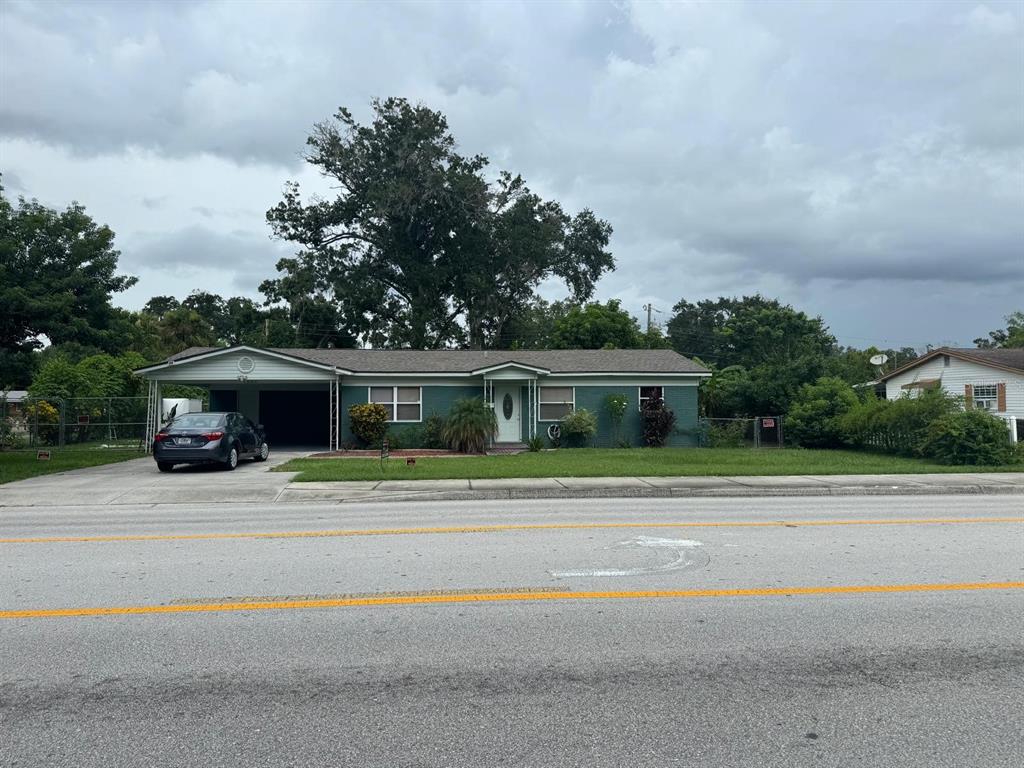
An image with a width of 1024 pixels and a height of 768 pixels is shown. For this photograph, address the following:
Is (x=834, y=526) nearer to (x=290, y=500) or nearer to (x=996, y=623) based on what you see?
(x=996, y=623)

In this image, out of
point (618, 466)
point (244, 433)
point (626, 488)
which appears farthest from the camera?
point (244, 433)

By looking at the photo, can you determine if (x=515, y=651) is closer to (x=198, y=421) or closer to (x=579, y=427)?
(x=198, y=421)

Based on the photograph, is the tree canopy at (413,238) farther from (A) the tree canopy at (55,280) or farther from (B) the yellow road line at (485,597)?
(B) the yellow road line at (485,597)

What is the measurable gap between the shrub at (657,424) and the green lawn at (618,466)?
4199mm

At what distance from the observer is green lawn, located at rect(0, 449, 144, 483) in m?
18.2

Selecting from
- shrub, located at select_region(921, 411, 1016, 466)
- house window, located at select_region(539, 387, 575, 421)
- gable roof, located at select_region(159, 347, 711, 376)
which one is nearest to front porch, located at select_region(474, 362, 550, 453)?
house window, located at select_region(539, 387, 575, 421)

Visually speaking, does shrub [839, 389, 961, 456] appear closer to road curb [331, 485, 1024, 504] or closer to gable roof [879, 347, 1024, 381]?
road curb [331, 485, 1024, 504]

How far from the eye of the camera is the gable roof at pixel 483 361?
87.5 ft

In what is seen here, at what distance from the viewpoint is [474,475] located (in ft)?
53.4

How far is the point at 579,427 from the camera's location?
2644 centimetres

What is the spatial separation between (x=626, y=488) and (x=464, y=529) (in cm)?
535

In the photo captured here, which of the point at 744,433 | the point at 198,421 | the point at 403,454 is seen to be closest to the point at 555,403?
the point at 403,454

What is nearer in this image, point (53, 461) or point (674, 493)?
point (674, 493)

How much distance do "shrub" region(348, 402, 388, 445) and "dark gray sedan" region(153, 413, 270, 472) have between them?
586cm
